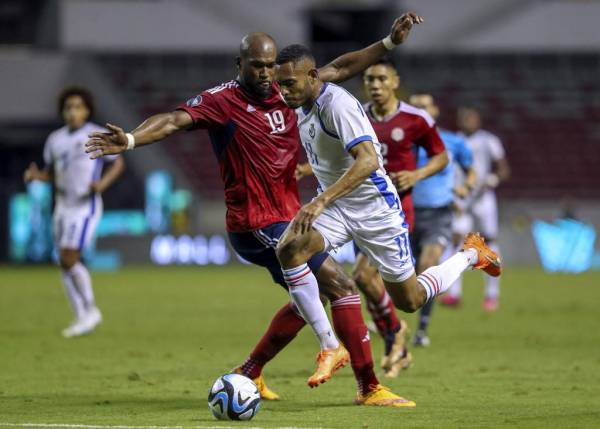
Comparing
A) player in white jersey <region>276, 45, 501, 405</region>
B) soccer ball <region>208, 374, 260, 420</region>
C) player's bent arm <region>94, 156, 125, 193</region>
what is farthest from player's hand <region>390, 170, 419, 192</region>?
player's bent arm <region>94, 156, 125, 193</region>

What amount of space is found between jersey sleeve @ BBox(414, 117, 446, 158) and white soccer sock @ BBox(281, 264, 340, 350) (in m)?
3.00

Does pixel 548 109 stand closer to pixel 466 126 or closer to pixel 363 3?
pixel 363 3

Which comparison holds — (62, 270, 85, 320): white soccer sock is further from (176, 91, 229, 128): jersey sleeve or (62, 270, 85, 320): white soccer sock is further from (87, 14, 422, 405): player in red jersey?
(176, 91, 229, 128): jersey sleeve

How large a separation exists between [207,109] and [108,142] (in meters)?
1.03

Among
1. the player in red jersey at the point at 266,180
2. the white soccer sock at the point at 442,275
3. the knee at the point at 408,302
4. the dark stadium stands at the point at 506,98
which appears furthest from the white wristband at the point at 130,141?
the dark stadium stands at the point at 506,98

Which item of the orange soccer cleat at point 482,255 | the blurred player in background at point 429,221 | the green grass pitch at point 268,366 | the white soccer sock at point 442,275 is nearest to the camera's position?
the green grass pitch at point 268,366

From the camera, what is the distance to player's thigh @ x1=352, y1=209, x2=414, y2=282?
864 cm

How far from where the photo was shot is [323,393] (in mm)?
9539

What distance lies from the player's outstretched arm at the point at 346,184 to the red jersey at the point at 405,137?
3.05 metres

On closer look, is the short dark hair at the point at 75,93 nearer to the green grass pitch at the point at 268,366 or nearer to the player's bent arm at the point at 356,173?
the green grass pitch at the point at 268,366

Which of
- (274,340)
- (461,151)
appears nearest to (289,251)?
(274,340)

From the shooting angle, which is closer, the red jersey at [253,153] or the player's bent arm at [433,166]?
the red jersey at [253,153]

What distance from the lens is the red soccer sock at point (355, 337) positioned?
863cm

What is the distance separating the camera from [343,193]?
8039 millimetres
